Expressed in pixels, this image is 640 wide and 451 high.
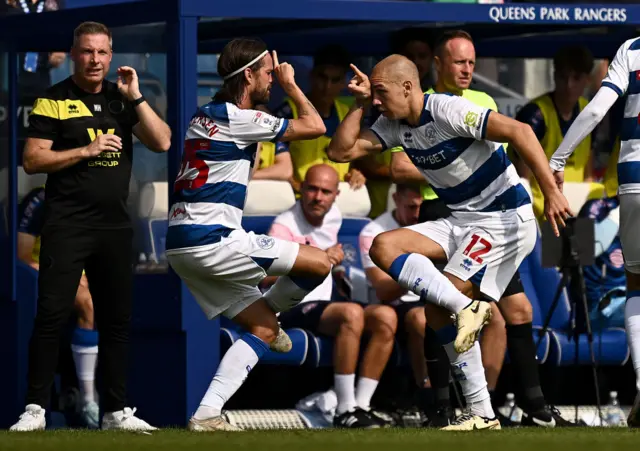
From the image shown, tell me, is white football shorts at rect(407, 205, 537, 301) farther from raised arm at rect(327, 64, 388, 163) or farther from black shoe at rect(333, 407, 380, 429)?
black shoe at rect(333, 407, 380, 429)

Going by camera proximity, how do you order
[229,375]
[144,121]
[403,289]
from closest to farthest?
[229,375], [144,121], [403,289]

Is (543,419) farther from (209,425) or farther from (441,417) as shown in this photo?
(209,425)

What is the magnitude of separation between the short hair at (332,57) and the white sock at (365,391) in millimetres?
→ 2181

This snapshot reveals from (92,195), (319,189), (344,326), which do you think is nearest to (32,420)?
(92,195)

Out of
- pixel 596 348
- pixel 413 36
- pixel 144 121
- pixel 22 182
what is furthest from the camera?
pixel 413 36

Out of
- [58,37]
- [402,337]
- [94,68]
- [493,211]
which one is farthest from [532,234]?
[58,37]

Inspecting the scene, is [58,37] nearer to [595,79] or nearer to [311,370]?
[311,370]

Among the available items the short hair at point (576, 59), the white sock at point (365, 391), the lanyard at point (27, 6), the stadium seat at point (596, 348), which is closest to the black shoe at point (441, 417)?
the white sock at point (365, 391)

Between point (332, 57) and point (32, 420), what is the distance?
11.3ft

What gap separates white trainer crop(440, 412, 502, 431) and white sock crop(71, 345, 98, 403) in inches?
104

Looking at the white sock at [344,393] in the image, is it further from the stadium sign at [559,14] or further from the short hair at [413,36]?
the stadium sign at [559,14]

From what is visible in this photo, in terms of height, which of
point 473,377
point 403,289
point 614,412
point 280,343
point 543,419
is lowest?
point 614,412

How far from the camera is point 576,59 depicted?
1020 cm

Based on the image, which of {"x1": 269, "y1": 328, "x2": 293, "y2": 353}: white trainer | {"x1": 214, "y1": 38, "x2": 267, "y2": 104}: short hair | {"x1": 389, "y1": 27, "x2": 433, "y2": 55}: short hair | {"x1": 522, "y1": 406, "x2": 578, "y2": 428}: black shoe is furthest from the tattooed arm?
{"x1": 389, "y1": 27, "x2": 433, "y2": 55}: short hair
